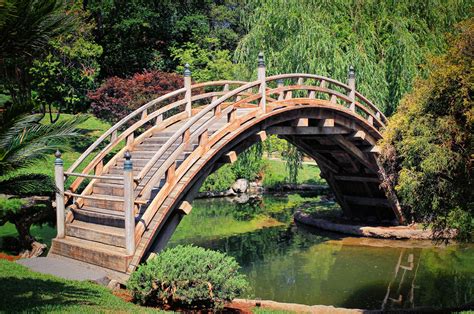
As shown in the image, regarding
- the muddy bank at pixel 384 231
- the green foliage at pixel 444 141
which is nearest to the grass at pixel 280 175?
the muddy bank at pixel 384 231

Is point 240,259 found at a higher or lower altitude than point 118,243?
lower

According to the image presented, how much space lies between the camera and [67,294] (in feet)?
25.8

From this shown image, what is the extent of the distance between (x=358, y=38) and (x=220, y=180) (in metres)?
10.9

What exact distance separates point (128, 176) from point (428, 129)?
5575mm

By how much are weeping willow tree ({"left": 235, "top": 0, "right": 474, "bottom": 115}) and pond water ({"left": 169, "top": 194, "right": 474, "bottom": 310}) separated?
582cm

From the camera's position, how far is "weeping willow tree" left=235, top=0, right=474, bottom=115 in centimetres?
1955

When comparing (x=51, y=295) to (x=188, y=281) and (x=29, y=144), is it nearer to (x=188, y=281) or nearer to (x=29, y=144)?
(x=188, y=281)

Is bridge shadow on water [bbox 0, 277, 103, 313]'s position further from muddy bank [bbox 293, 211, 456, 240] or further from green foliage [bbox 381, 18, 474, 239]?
muddy bank [bbox 293, 211, 456, 240]

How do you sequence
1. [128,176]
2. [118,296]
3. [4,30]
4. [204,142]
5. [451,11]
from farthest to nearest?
[451,11] < [204,142] < [128,176] < [118,296] < [4,30]

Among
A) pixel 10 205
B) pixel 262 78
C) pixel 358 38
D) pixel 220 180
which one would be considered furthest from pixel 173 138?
pixel 220 180

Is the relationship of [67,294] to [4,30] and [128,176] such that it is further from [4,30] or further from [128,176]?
[4,30]

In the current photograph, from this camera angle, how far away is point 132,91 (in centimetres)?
2300

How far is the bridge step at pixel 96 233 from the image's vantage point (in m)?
10.1

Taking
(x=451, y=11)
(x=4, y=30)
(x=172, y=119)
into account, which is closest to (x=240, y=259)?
(x=172, y=119)
